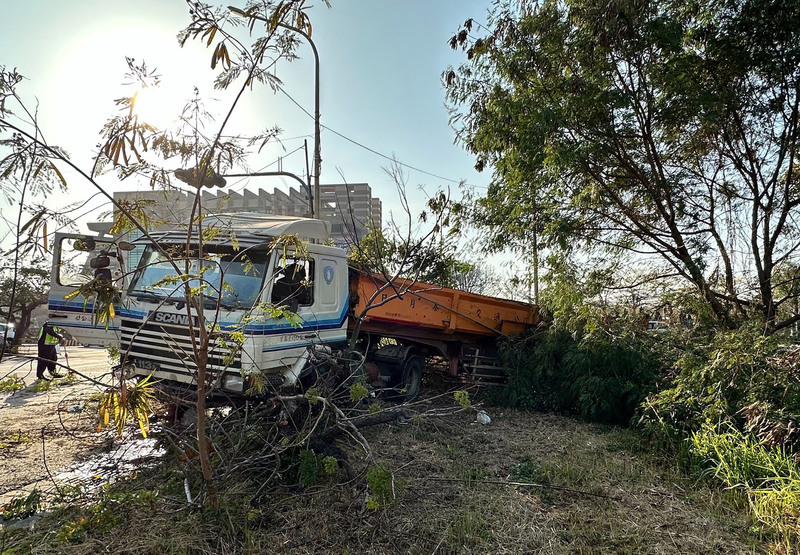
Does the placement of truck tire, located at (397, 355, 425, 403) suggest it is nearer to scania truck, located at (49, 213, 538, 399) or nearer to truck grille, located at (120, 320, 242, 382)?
scania truck, located at (49, 213, 538, 399)

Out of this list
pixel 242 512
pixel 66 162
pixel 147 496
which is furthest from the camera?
pixel 242 512

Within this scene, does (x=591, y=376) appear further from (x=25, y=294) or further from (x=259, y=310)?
(x=25, y=294)

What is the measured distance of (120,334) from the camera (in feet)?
15.5

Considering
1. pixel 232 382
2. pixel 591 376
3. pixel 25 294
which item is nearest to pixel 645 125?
pixel 591 376

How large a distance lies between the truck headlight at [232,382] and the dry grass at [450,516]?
0.80m

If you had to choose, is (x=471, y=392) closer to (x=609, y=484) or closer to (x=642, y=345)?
(x=642, y=345)

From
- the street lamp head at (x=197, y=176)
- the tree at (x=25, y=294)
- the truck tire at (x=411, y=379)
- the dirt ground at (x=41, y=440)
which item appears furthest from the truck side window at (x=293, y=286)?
the tree at (x=25, y=294)

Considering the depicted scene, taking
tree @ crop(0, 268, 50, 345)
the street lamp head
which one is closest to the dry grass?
the street lamp head

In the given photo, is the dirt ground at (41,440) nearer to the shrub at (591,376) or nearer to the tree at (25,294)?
the shrub at (591,376)

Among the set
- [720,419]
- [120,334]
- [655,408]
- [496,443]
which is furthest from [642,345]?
[120,334]

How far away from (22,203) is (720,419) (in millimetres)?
5589

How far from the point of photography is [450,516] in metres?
3.28

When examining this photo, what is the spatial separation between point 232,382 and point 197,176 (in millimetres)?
2221

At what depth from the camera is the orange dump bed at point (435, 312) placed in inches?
242
